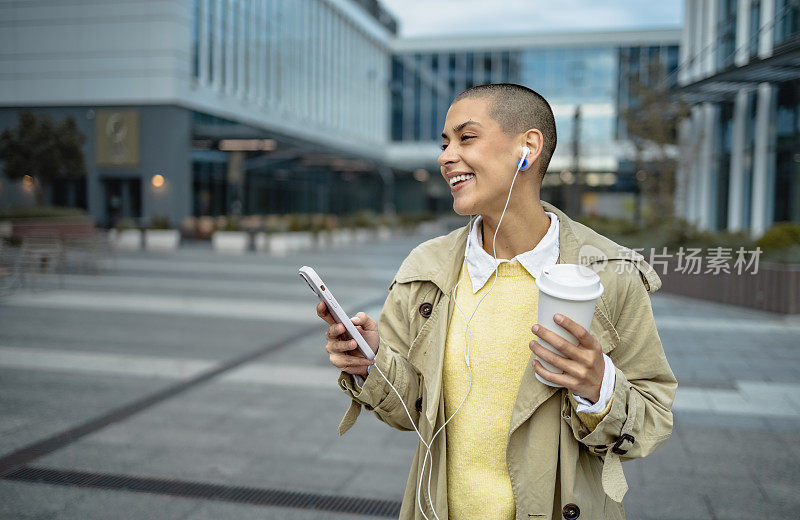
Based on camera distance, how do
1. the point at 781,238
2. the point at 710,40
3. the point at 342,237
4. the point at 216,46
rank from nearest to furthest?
the point at 781,238 < the point at 710,40 < the point at 342,237 < the point at 216,46

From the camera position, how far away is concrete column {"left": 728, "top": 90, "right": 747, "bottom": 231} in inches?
816

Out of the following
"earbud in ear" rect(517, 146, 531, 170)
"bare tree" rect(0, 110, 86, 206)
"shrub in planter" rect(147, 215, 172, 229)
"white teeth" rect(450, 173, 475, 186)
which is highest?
"bare tree" rect(0, 110, 86, 206)

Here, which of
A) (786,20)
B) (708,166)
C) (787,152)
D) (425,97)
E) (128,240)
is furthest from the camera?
(425,97)

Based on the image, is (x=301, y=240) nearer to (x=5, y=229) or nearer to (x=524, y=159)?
(x=5, y=229)

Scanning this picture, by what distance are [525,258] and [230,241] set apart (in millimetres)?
23771

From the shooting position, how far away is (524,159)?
180cm

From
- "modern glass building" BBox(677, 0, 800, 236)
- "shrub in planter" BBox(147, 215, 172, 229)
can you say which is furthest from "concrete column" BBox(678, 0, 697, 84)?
"shrub in planter" BBox(147, 215, 172, 229)

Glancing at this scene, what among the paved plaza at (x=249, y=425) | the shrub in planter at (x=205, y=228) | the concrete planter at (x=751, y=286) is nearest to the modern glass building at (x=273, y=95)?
the shrub in planter at (x=205, y=228)

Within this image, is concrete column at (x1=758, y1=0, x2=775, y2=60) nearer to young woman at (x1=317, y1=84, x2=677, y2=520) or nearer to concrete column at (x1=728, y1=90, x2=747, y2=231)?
concrete column at (x1=728, y1=90, x2=747, y2=231)

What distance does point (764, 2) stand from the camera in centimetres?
1838

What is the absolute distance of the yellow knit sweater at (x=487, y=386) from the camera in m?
1.86

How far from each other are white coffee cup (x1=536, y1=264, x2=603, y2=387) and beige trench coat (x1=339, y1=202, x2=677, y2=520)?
29cm

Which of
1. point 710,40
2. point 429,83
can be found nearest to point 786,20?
point 710,40

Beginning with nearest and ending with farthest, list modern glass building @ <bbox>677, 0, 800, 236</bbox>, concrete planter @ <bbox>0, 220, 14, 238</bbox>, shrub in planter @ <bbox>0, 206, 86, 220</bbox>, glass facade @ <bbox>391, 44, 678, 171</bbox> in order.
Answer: concrete planter @ <bbox>0, 220, 14, 238</bbox> < shrub in planter @ <bbox>0, 206, 86, 220</bbox> < modern glass building @ <bbox>677, 0, 800, 236</bbox> < glass facade @ <bbox>391, 44, 678, 171</bbox>
